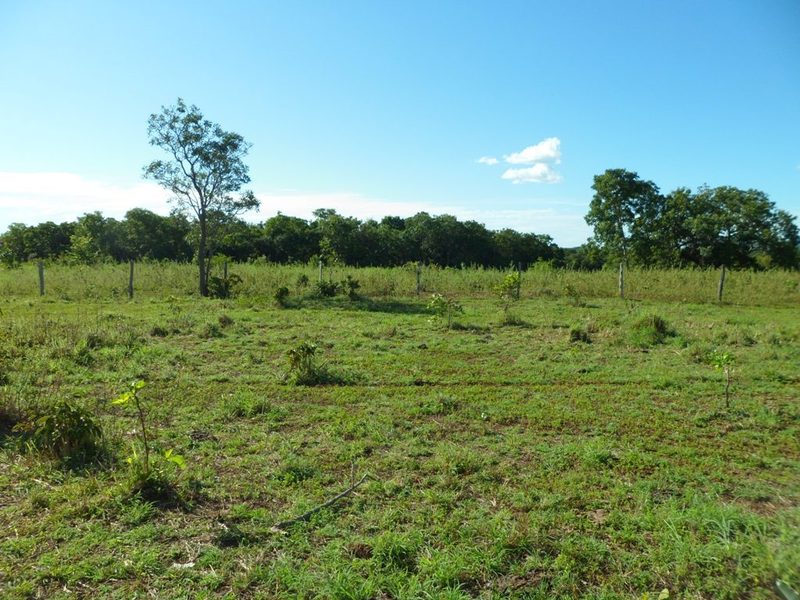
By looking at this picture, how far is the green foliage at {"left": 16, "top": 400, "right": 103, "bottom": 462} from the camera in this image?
3.93 m

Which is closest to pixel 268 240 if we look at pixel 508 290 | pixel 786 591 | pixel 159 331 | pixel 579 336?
pixel 508 290

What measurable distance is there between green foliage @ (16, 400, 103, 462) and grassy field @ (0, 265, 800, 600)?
0.07 m

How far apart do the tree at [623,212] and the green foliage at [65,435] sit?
3169 centimetres

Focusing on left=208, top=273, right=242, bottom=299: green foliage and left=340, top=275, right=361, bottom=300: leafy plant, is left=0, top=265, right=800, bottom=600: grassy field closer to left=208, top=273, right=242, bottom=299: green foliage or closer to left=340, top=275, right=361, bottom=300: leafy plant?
left=208, top=273, right=242, bottom=299: green foliage

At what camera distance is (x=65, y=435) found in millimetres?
3959

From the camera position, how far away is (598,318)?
11.7 m

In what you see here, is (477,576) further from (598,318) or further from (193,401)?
(598,318)

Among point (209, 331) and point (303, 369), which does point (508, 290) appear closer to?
point (209, 331)

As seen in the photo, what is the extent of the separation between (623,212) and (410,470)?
103 feet

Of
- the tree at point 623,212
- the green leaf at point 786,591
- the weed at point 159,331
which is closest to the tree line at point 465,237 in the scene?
the tree at point 623,212

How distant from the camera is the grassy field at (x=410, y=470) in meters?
2.64

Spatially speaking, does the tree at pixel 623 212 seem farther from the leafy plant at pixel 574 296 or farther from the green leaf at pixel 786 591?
the green leaf at pixel 786 591

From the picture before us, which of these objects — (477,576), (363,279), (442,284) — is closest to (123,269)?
(363,279)

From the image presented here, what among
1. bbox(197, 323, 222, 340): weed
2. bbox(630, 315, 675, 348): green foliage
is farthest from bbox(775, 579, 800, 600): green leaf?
bbox(197, 323, 222, 340): weed
